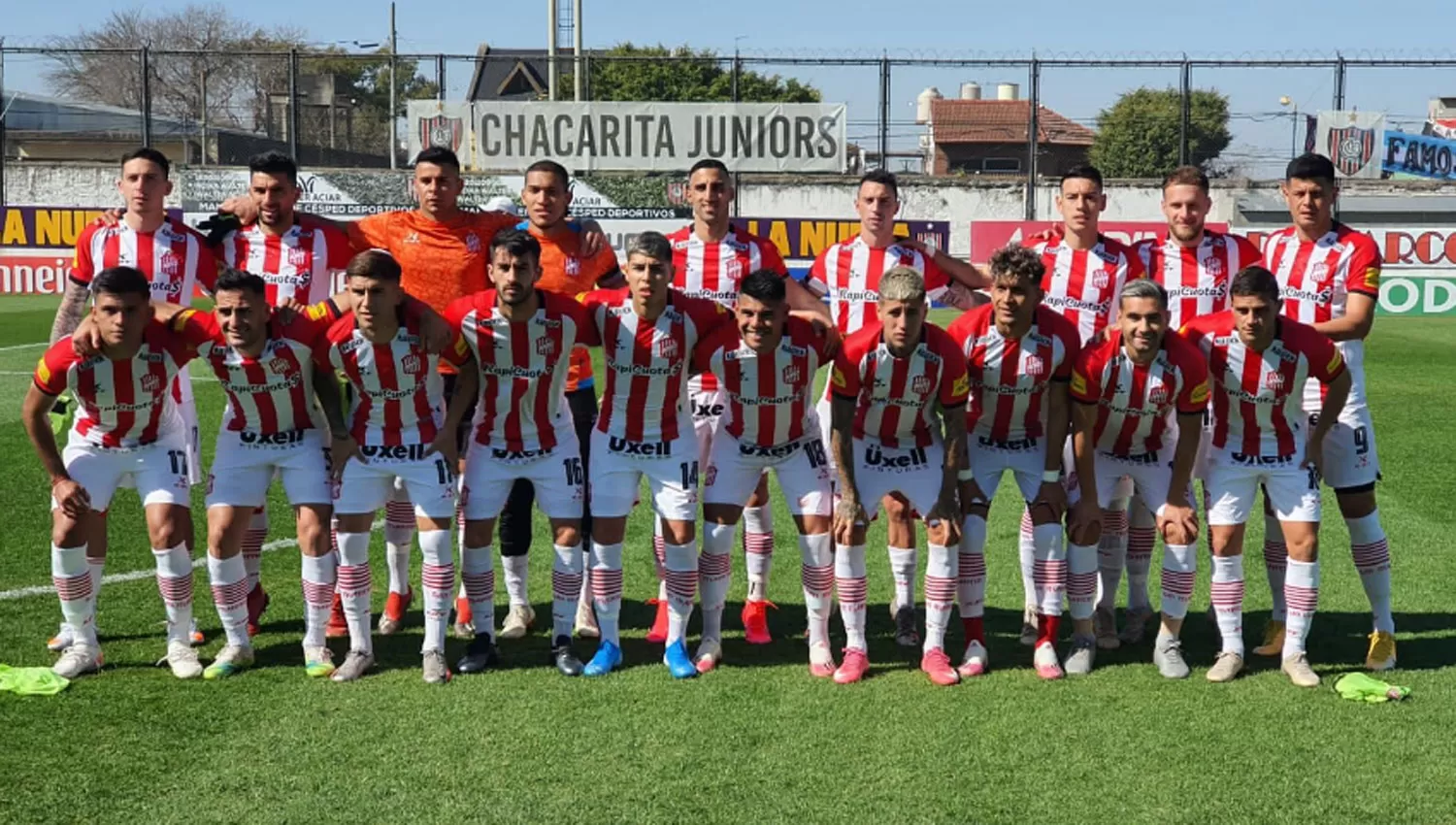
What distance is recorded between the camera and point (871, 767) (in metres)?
4.86

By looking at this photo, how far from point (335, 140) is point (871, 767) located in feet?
104

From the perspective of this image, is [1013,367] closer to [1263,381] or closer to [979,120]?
[1263,381]

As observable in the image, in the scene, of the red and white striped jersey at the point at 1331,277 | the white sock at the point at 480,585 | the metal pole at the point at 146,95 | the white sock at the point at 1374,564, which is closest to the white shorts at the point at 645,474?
the white sock at the point at 480,585

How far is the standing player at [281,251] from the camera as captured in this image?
21.8 feet

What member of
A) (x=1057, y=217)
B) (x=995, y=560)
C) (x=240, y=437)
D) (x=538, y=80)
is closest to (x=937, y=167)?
(x=1057, y=217)

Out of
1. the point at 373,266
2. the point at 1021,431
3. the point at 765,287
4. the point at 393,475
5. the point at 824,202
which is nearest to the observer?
the point at 373,266

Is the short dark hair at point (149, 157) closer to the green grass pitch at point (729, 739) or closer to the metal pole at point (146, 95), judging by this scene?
the green grass pitch at point (729, 739)

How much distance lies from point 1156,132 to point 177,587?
25.9 metres

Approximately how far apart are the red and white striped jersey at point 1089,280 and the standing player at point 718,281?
116 centimetres

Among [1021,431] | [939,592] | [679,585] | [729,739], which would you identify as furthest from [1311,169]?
[729,739]

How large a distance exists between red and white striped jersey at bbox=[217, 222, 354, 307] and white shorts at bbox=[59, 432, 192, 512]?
1030 millimetres

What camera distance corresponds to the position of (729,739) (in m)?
5.14

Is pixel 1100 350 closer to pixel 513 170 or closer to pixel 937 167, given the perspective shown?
pixel 513 170

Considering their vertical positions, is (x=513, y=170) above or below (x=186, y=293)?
above
